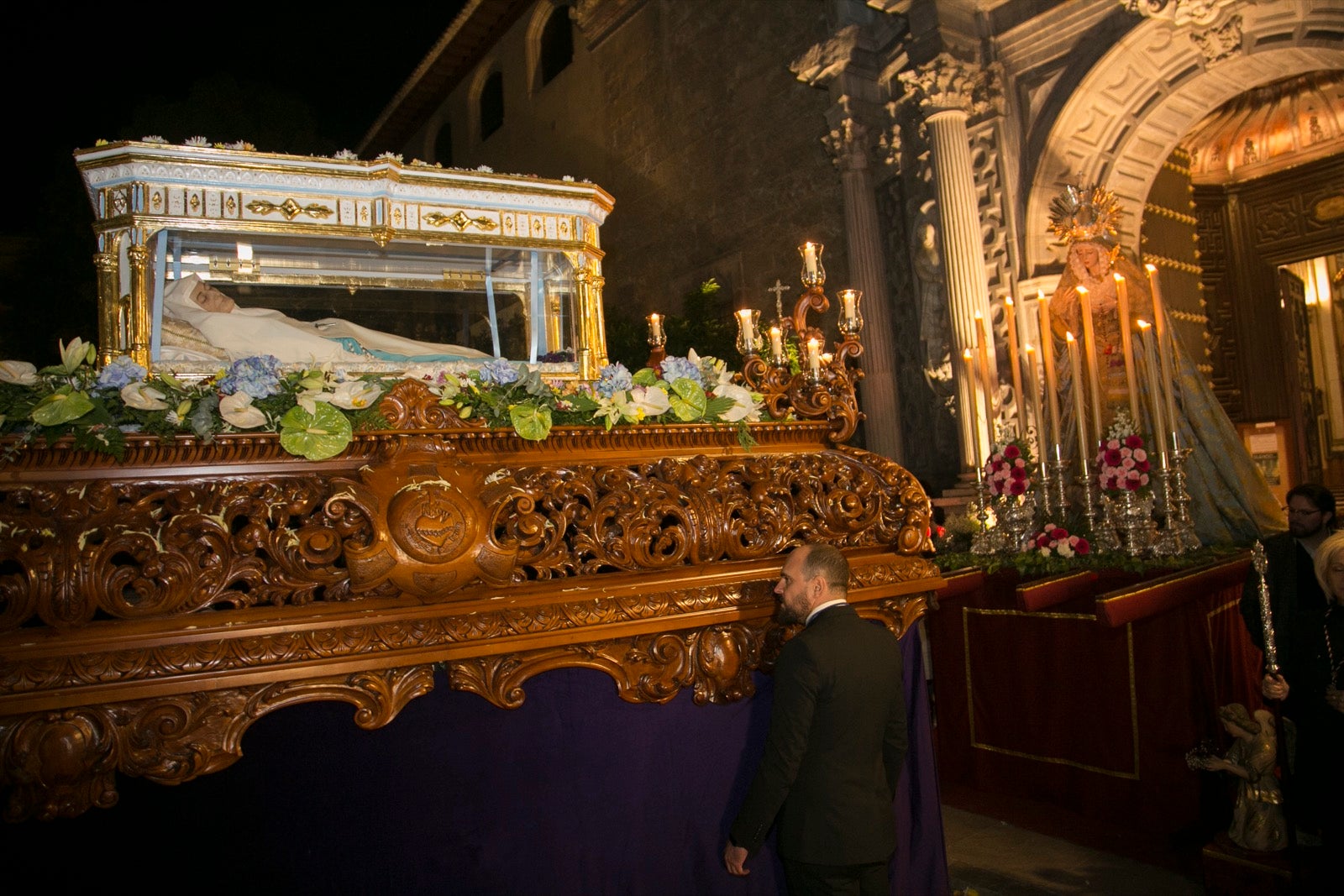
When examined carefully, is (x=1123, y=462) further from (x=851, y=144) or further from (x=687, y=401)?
(x=851, y=144)

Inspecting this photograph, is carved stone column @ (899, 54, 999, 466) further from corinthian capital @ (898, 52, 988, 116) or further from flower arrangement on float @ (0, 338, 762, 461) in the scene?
flower arrangement on float @ (0, 338, 762, 461)

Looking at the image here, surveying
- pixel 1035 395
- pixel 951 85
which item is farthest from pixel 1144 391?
pixel 951 85

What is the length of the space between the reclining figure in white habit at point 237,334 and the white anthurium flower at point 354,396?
73cm

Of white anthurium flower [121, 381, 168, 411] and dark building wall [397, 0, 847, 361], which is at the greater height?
dark building wall [397, 0, 847, 361]

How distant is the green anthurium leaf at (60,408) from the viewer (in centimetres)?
174

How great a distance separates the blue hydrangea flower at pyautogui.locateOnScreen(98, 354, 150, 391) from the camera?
1.87 m

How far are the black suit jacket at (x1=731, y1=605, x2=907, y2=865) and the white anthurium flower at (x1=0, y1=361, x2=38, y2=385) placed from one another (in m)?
1.81

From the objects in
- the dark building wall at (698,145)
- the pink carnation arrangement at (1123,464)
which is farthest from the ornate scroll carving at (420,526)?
the dark building wall at (698,145)

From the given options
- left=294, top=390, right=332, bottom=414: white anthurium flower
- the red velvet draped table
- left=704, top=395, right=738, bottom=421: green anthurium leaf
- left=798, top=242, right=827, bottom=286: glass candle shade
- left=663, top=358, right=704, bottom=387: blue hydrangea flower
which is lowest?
the red velvet draped table

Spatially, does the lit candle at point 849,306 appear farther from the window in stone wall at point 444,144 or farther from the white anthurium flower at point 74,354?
the window in stone wall at point 444,144

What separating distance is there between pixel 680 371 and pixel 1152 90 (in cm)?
728

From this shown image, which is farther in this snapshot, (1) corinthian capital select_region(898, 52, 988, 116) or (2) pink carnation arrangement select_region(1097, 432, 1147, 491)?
(1) corinthian capital select_region(898, 52, 988, 116)

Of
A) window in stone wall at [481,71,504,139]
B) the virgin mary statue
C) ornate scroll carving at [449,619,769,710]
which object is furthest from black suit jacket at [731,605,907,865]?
window in stone wall at [481,71,504,139]

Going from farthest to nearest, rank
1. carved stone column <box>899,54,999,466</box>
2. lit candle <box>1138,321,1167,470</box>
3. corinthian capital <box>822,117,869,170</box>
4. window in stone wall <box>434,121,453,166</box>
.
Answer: window in stone wall <box>434,121,453,166</box>, corinthian capital <box>822,117,869,170</box>, carved stone column <box>899,54,999,466</box>, lit candle <box>1138,321,1167,470</box>
